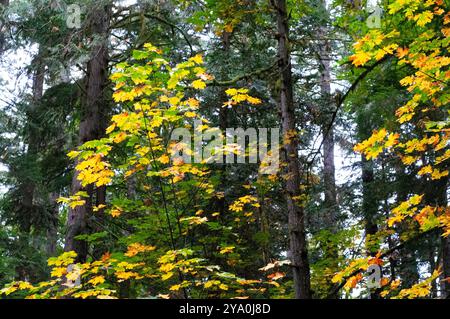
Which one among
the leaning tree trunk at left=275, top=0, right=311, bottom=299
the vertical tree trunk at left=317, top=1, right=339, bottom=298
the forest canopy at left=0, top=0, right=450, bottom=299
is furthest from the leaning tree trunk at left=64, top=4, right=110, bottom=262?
the vertical tree trunk at left=317, top=1, right=339, bottom=298

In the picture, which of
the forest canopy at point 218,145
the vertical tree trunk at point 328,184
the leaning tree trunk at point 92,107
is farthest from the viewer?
the leaning tree trunk at point 92,107

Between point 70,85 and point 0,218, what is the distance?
6617mm

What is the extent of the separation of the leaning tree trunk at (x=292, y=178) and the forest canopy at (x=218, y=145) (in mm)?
21

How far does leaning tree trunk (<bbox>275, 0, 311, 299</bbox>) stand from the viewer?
20.0 feet

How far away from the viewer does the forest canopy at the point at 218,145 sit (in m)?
5.64

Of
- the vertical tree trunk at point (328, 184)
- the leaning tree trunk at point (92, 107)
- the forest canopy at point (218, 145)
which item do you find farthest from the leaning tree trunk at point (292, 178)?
the leaning tree trunk at point (92, 107)

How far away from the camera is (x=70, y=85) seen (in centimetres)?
1043

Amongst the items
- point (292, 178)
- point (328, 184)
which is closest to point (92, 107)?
point (292, 178)

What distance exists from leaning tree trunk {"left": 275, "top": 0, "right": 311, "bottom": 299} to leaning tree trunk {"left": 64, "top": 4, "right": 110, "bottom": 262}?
3777 mm

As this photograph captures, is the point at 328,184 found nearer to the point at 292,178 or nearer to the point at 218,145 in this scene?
the point at 292,178

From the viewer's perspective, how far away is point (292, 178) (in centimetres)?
638

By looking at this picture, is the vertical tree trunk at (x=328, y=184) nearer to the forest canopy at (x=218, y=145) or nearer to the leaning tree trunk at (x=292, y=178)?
the forest canopy at (x=218, y=145)

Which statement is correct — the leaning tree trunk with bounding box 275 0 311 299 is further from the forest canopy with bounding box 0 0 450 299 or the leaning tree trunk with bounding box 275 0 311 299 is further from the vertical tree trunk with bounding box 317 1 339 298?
the vertical tree trunk with bounding box 317 1 339 298

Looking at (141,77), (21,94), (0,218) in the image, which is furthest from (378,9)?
(0,218)
